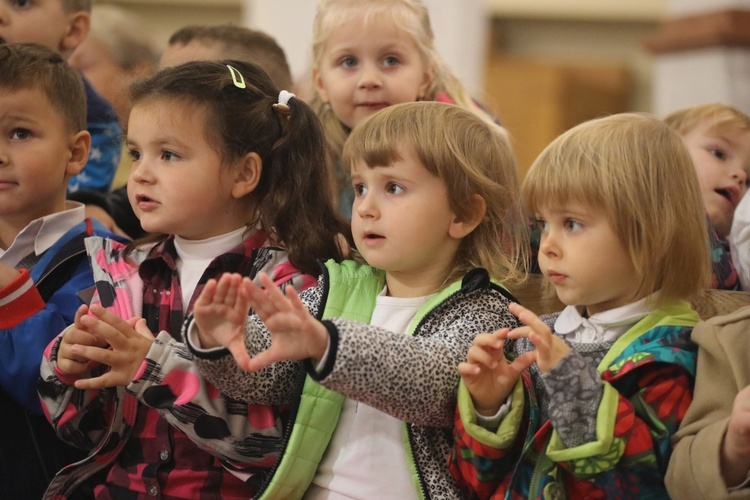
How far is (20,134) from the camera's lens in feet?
6.87

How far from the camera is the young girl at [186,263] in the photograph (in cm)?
174

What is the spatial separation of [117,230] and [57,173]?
0.42 m

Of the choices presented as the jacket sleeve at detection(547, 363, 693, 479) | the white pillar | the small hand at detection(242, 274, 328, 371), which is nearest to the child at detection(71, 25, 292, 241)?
the small hand at detection(242, 274, 328, 371)

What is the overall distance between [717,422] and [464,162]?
58 cm

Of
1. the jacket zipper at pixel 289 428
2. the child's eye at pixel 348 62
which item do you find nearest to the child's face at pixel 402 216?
the jacket zipper at pixel 289 428

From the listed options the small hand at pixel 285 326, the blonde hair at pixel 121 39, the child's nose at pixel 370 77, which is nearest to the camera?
the small hand at pixel 285 326

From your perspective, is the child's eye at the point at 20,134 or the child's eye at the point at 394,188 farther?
the child's eye at the point at 20,134

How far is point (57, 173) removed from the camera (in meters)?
2.13

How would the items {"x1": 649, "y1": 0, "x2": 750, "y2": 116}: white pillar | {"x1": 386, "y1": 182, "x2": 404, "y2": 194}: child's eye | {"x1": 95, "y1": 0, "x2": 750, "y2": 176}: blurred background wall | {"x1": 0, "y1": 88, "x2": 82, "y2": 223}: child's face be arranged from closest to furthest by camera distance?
{"x1": 386, "y1": 182, "x2": 404, "y2": 194}: child's eye → {"x1": 0, "y1": 88, "x2": 82, "y2": 223}: child's face → {"x1": 649, "y1": 0, "x2": 750, "y2": 116}: white pillar → {"x1": 95, "y1": 0, "x2": 750, "y2": 176}: blurred background wall

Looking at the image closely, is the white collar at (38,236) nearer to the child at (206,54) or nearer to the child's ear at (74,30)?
the child at (206,54)

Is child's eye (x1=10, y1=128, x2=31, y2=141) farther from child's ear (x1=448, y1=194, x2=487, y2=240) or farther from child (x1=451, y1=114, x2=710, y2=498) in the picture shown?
child (x1=451, y1=114, x2=710, y2=498)

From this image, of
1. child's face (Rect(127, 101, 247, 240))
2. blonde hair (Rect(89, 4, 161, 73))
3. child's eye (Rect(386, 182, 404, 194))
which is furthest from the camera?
blonde hair (Rect(89, 4, 161, 73))

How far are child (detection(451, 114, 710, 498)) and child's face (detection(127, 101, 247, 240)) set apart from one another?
61 cm

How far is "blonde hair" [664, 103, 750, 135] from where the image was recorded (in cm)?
216
